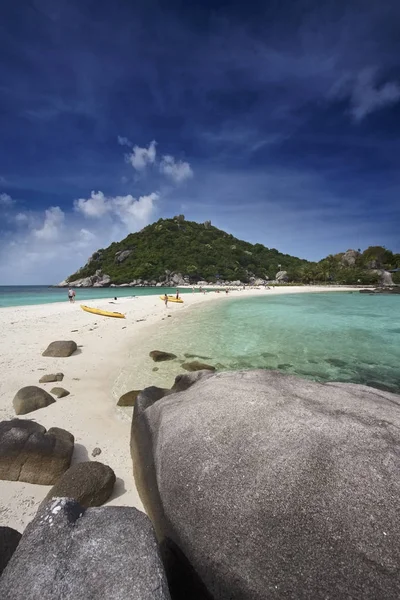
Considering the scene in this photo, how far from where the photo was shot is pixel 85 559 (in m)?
2.18

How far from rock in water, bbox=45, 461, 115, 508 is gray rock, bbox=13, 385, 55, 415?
3135 mm

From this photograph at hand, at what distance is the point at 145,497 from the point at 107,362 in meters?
7.34

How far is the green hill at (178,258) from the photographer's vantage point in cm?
12413

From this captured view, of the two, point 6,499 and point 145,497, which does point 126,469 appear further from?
point 6,499

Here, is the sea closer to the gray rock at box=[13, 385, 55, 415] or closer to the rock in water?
the gray rock at box=[13, 385, 55, 415]

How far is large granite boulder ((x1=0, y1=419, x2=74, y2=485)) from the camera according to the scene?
4355 mm

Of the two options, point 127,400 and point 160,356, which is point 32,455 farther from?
point 160,356

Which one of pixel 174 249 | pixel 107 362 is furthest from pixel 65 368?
pixel 174 249

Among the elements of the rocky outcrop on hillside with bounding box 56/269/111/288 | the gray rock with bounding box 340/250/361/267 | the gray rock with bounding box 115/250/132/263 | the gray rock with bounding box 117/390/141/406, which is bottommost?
the gray rock with bounding box 117/390/141/406

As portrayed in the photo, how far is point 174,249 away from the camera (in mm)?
135375

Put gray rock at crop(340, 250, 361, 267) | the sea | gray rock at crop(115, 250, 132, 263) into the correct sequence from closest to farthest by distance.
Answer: the sea → gray rock at crop(340, 250, 361, 267) → gray rock at crop(115, 250, 132, 263)

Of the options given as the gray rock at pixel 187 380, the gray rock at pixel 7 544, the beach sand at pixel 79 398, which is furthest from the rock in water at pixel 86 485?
the gray rock at pixel 187 380

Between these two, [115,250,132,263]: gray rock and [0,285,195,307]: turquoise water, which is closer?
[0,285,195,307]: turquoise water

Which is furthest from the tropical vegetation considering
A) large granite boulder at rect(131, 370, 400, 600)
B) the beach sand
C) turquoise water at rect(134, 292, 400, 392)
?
large granite boulder at rect(131, 370, 400, 600)
